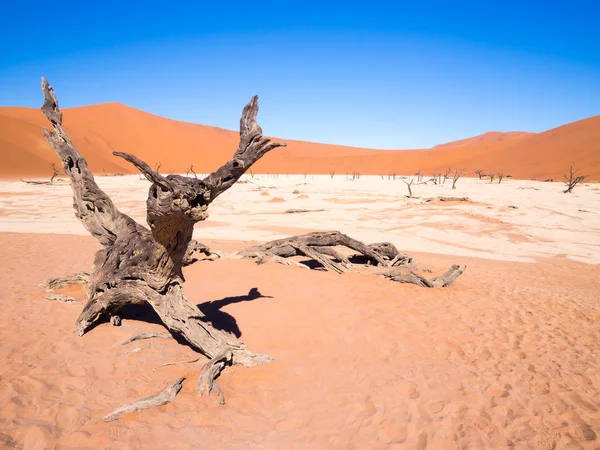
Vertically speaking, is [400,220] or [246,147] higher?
[246,147]

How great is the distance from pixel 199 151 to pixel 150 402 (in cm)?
8542

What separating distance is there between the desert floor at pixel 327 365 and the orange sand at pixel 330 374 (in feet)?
0.06

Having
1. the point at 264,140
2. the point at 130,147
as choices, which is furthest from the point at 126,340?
the point at 130,147

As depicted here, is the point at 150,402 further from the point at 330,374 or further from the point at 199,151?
the point at 199,151

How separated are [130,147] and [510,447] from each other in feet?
265

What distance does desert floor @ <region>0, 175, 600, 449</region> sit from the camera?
10.7 ft

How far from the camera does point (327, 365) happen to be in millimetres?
4484

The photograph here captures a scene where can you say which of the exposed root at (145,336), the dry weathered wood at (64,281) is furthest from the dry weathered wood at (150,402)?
the dry weathered wood at (64,281)

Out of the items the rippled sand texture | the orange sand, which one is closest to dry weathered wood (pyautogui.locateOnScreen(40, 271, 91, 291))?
the orange sand

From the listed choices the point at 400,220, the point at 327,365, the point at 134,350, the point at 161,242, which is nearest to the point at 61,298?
the point at 134,350

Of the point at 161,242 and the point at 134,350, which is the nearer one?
the point at 161,242

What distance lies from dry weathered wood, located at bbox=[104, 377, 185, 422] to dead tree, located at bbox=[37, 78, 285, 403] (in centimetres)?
27

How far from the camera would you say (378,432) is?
3.36 m

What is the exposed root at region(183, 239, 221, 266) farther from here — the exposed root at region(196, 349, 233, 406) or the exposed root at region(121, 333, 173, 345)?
the exposed root at region(196, 349, 233, 406)
